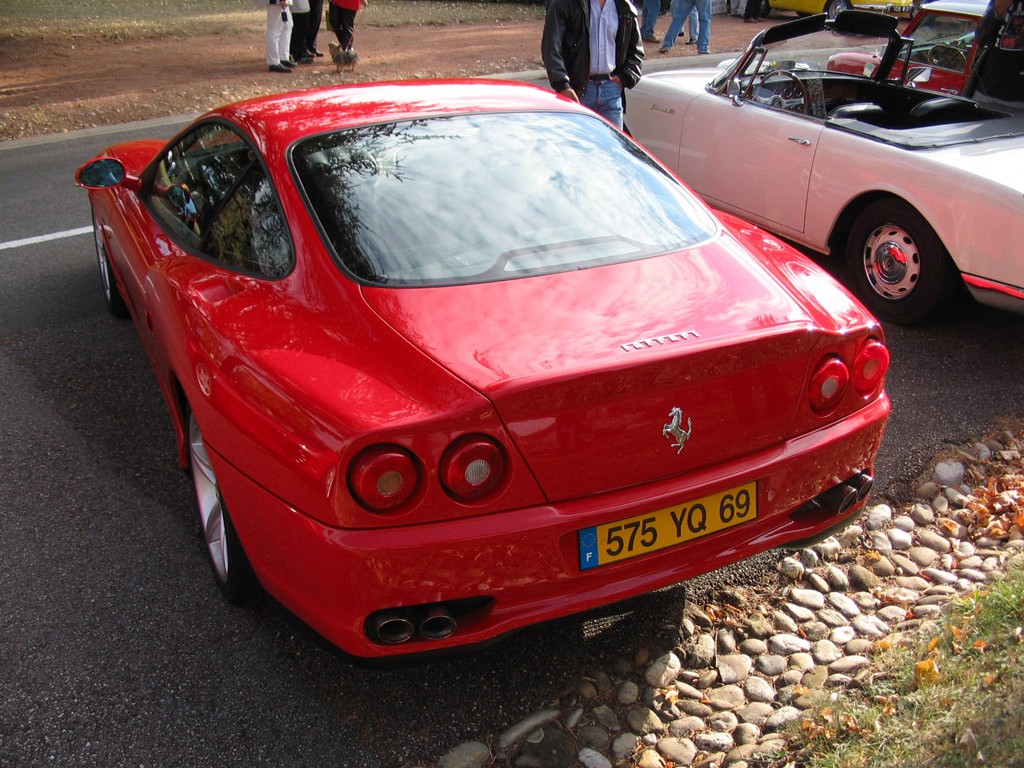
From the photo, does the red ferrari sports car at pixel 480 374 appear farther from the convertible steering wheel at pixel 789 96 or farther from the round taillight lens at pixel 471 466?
the convertible steering wheel at pixel 789 96

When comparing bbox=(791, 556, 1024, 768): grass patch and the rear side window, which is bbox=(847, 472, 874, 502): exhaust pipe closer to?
bbox=(791, 556, 1024, 768): grass patch

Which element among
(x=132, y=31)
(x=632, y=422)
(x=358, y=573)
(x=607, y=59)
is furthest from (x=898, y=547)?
(x=132, y=31)

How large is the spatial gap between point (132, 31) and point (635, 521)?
18.2 metres

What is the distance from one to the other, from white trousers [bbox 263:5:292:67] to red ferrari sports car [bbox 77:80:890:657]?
11087mm

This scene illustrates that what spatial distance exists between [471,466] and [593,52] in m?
5.31

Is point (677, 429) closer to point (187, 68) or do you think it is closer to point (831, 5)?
point (187, 68)

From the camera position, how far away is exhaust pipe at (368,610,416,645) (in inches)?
95.7

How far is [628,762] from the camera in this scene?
2613 mm

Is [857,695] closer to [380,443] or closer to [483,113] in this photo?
[380,443]

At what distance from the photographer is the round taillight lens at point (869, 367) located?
2.88 meters

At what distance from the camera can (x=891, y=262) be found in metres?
5.30

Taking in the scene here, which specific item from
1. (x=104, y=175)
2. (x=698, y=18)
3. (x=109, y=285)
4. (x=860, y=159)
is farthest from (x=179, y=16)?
(x=860, y=159)

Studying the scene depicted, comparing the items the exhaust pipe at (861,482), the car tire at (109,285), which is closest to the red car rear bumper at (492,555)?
the exhaust pipe at (861,482)

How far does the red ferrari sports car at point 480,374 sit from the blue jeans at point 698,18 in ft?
49.4
